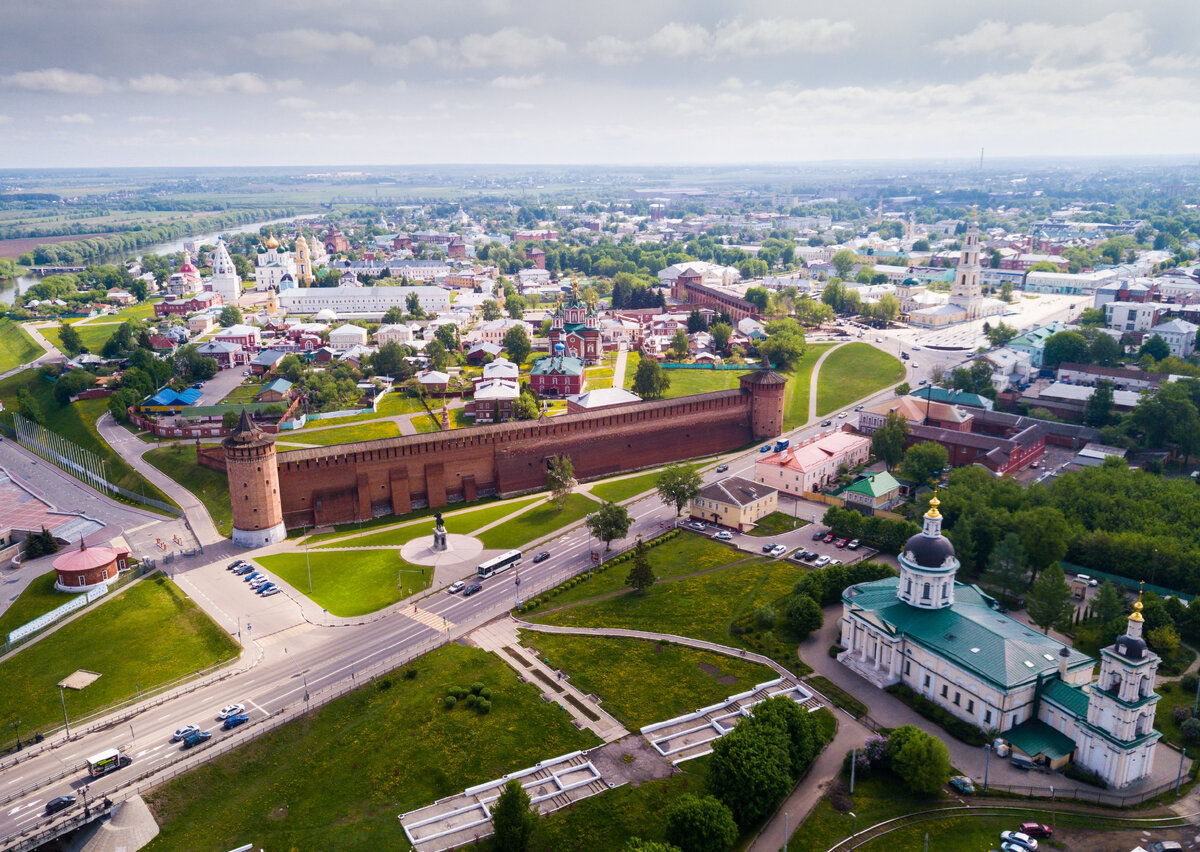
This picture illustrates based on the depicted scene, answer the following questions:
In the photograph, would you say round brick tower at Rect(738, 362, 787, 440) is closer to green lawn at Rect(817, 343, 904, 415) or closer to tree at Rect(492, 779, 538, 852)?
green lawn at Rect(817, 343, 904, 415)

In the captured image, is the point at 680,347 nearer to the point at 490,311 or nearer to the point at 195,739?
the point at 490,311

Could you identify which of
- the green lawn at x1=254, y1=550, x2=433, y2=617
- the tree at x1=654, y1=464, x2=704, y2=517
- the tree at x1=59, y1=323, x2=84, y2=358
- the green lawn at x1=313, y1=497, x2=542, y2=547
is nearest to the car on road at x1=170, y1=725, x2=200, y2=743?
the green lawn at x1=254, y1=550, x2=433, y2=617

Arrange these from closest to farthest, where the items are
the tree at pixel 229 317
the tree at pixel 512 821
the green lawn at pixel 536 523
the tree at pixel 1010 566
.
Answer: the tree at pixel 512 821 < the tree at pixel 1010 566 < the green lawn at pixel 536 523 < the tree at pixel 229 317

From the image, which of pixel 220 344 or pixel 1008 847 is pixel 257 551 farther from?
pixel 220 344

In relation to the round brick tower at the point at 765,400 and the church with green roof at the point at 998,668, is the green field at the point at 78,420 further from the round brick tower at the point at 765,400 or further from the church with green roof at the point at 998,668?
the church with green roof at the point at 998,668

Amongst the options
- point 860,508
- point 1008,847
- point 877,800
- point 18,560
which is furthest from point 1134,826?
point 18,560

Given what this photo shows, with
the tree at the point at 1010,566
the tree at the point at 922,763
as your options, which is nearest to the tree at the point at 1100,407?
the tree at the point at 1010,566

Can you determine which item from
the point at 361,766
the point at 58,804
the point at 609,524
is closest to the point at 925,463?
Answer: the point at 609,524
